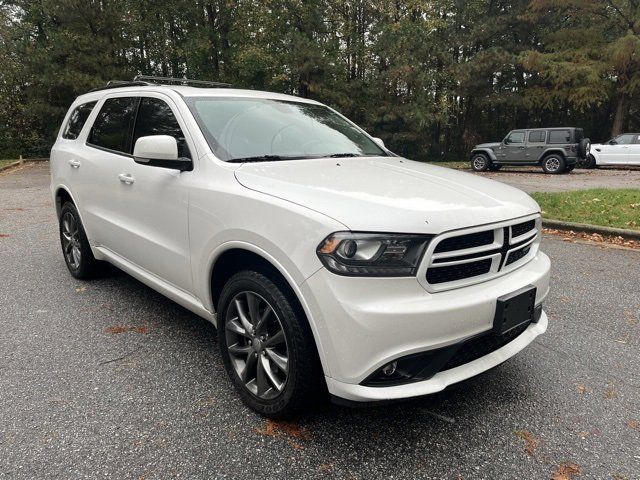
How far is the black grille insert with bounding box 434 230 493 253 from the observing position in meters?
2.01

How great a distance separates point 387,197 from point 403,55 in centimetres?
2158

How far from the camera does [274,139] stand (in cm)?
306

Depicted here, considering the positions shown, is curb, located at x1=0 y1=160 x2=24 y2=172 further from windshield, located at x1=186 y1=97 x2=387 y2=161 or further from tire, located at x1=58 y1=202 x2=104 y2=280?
windshield, located at x1=186 y1=97 x2=387 y2=161

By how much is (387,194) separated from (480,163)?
1864cm

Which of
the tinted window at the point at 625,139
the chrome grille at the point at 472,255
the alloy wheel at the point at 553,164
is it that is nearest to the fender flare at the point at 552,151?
the alloy wheel at the point at 553,164

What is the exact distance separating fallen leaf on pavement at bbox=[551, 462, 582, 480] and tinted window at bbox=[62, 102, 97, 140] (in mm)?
4489

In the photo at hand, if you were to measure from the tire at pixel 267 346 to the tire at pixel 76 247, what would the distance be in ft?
7.97

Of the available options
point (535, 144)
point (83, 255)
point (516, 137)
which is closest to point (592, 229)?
point (83, 255)

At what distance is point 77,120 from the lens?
179 inches

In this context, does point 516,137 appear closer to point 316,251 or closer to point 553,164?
point 553,164

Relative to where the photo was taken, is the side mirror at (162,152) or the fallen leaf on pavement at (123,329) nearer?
the side mirror at (162,152)

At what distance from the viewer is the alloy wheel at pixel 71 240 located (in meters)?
4.43

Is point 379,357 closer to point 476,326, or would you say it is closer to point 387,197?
point 476,326

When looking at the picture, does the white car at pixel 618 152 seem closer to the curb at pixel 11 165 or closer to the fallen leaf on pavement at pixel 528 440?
the fallen leaf on pavement at pixel 528 440
